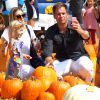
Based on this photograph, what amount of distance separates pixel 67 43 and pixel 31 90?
1578 millimetres

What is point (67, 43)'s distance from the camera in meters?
5.45

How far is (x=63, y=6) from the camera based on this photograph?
5426 mm

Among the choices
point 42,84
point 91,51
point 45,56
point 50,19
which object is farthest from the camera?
point 50,19

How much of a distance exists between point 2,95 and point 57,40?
1490mm

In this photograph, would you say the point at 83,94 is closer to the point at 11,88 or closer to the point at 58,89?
the point at 58,89

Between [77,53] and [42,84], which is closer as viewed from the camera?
[42,84]

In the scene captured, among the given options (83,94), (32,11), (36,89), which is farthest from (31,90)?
(32,11)

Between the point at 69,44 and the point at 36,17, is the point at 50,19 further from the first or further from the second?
the point at 69,44

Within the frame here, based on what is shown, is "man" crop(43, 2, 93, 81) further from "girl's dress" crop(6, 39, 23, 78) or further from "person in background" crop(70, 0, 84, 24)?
"person in background" crop(70, 0, 84, 24)

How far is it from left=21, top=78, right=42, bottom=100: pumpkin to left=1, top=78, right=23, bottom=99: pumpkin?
99 mm

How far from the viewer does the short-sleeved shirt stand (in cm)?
542

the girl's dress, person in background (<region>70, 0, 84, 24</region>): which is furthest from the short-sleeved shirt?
person in background (<region>70, 0, 84, 24</region>)

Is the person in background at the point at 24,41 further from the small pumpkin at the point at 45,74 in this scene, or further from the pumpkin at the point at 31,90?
the pumpkin at the point at 31,90

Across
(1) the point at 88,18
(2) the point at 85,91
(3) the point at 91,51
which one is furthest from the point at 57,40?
(1) the point at 88,18
